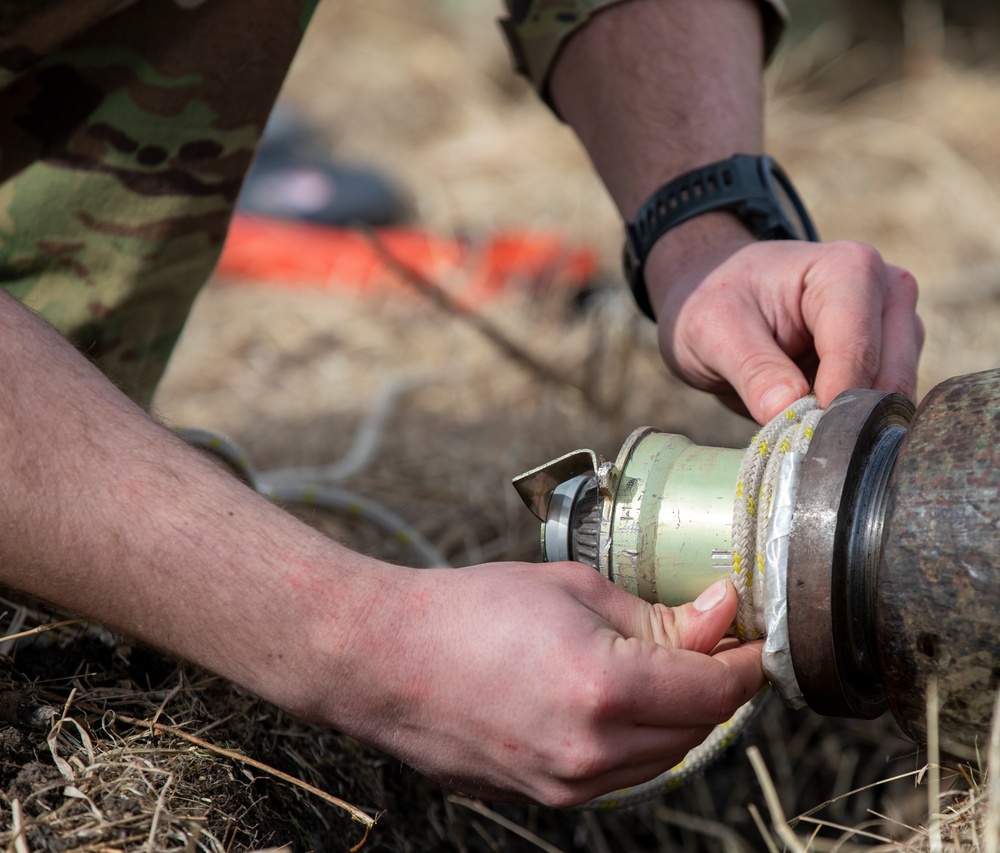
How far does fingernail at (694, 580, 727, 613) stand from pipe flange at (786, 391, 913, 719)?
0.09 meters

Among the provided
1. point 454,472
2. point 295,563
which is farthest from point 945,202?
point 295,563

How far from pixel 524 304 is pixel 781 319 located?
236 centimetres

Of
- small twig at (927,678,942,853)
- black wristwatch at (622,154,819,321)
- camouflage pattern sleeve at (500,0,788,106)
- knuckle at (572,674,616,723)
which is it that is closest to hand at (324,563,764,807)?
knuckle at (572,674,616,723)

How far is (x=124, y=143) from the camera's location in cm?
193

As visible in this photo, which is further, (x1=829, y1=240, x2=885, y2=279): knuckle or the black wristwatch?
the black wristwatch

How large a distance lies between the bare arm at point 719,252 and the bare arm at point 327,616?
53cm

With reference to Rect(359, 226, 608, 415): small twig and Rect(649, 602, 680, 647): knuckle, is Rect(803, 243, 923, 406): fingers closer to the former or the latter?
Rect(649, 602, 680, 647): knuckle

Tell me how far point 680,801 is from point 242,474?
123cm

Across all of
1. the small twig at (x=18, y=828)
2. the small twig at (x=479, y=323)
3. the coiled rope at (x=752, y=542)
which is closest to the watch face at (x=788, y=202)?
the coiled rope at (x=752, y=542)

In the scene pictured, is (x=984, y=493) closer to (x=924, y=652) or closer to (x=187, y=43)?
(x=924, y=652)

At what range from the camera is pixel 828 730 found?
251 cm

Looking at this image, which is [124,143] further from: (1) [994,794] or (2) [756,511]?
(1) [994,794]

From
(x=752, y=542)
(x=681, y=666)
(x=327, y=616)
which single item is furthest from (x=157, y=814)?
(x=752, y=542)

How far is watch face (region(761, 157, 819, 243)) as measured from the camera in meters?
1.91
